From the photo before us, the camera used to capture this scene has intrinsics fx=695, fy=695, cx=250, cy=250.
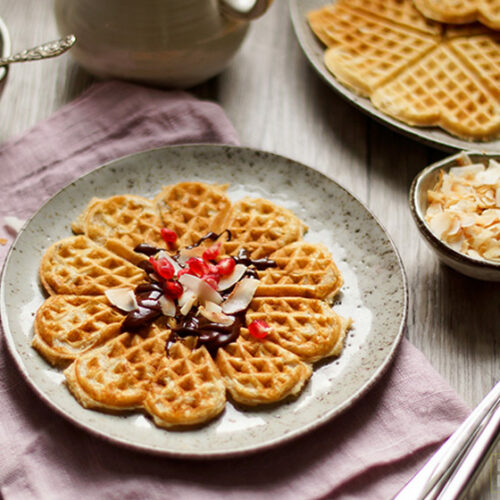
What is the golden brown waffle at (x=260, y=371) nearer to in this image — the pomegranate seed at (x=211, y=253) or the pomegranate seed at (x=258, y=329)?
the pomegranate seed at (x=258, y=329)

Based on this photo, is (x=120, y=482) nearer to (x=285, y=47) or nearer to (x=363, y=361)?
(x=363, y=361)

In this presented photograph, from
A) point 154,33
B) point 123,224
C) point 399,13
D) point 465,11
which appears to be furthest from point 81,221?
point 465,11

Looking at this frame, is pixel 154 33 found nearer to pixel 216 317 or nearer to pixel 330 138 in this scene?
pixel 330 138

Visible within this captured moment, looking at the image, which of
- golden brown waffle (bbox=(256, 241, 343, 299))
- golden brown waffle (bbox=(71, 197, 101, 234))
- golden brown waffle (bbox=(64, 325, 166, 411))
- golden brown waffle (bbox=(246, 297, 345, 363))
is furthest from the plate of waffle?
golden brown waffle (bbox=(64, 325, 166, 411))

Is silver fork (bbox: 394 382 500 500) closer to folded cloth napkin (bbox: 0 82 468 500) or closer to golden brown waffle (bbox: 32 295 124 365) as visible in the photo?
folded cloth napkin (bbox: 0 82 468 500)

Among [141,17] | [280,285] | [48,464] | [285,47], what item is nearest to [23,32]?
[141,17]

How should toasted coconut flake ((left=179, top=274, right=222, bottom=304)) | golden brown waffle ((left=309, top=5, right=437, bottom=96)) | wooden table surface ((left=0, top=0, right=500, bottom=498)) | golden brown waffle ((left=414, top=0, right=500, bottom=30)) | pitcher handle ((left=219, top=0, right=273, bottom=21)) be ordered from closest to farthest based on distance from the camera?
toasted coconut flake ((left=179, top=274, right=222, bottom=304)) → wooden table surface ((left=0, top=0, right=500, bottom=498)) → pitcher handle ((left=219, top=0, right=273, bottom=21)) → golden brown waffle ((left=309, top=5, right=437, bottom=96)) → golden brown waffle ((left=414, top=0, right=500, bottom=30))
